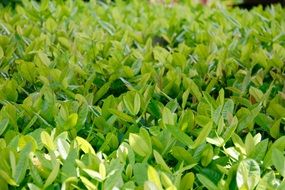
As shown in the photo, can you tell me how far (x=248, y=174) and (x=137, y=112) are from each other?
0.62 metres

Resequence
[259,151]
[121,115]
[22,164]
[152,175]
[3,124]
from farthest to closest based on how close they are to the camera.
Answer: [121,115] < [3,124] < [259,151] < [22,164] < [152,175]

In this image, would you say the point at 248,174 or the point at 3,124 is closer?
the point at 248,174

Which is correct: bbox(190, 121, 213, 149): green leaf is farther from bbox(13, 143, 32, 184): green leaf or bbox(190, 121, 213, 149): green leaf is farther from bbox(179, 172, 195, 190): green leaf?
bbox(13, 143, 32, 184): green leaf

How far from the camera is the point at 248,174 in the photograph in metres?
1.60

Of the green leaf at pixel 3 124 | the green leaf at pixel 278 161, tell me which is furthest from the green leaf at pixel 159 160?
the green leaf at pixel 3 124

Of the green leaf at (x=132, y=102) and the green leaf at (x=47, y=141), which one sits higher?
the green leaf at (x=47, y=141)

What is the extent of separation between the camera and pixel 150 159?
1.80 metres

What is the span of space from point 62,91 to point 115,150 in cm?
75

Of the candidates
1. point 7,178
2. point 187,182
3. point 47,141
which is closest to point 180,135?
point 187,182

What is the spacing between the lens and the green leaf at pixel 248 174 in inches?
61.1

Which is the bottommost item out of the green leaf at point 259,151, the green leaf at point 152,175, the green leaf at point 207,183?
the green leaf at point 259,151

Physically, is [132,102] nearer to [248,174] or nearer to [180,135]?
[180,135]

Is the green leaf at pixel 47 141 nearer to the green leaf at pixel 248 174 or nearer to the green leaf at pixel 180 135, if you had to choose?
the green leaf at pixel 180 135

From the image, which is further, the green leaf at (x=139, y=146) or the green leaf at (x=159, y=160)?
the green leaf at (x=139, y=146)
